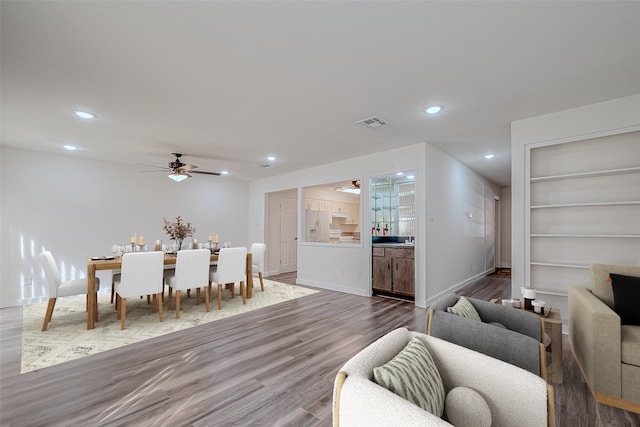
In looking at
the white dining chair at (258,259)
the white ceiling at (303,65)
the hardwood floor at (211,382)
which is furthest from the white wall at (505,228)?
the white dining chair at (258,259)

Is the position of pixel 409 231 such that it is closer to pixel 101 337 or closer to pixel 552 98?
pixel 552 98

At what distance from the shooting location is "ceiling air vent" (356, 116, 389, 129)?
3426 mm

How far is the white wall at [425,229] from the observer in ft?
14.6

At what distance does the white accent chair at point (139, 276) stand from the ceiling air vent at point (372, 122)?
3121 mm

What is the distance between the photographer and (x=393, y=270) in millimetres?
4891

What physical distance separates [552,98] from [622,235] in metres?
1.57

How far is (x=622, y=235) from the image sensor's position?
9.43ft

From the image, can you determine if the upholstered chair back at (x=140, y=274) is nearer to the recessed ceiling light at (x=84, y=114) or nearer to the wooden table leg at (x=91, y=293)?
the wooden table leg at (x=91, y=293)

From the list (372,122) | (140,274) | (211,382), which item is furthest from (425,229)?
(140,274)

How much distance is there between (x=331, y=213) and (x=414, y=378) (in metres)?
6.94

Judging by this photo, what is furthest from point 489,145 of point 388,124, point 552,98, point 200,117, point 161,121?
point 161,121

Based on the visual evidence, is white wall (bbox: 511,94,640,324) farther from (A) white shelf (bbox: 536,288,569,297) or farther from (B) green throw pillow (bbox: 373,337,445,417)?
(B) green throw pillow (bbox: 373,337,445,417)

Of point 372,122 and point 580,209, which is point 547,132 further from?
point 372,122

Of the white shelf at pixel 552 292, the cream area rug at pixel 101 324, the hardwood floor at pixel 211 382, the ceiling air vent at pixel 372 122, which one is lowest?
the cream area rug at pixel 101 324
